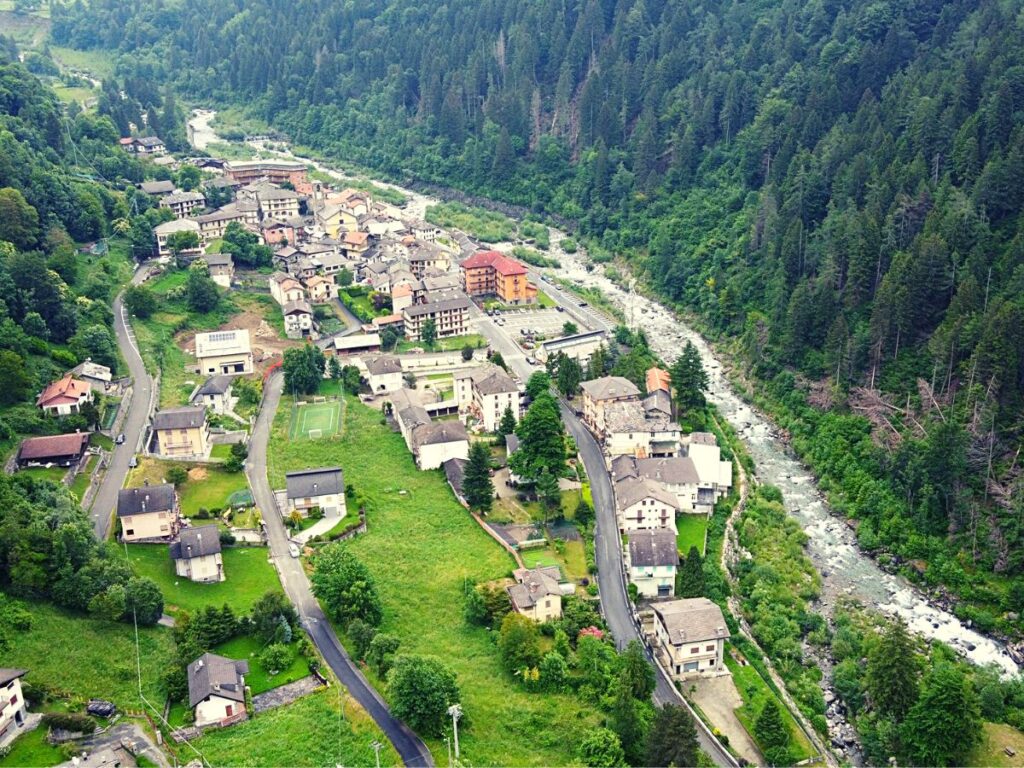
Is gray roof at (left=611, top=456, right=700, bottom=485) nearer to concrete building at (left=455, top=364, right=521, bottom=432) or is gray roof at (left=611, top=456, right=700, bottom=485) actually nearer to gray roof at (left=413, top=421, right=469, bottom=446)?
concrete building at (left=455, top=364, right=521, bottom=432)

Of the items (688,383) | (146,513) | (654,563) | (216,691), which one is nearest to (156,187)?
(146,513)

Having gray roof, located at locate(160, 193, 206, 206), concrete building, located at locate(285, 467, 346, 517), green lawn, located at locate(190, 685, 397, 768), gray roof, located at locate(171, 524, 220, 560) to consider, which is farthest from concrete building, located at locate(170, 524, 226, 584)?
gray roof, located at locate(160, 193, 206, 206)

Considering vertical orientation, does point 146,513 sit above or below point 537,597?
above

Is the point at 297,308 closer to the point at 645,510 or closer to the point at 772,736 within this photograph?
the point at 645,510

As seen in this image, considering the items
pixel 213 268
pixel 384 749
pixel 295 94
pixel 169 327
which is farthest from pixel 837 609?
pixel 295 94

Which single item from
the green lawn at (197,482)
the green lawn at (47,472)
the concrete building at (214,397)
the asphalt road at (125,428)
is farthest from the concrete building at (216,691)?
the concrete building at (214,397)
